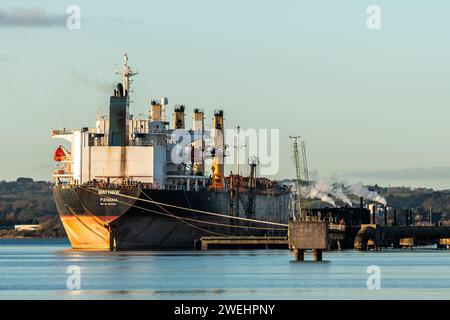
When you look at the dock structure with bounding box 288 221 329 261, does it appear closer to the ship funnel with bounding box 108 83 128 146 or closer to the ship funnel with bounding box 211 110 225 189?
the ship funnel with bounding box 108 83 128 146

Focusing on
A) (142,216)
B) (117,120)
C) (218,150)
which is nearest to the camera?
(142,216)

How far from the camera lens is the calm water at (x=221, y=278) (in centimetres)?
7342

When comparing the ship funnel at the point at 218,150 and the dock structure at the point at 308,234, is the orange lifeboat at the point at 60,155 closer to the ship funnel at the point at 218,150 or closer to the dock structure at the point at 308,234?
the ship funnel at the point at 218,150

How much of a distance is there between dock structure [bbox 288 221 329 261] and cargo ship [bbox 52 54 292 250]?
2970 cm

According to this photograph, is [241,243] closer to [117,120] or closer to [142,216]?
[142,216]

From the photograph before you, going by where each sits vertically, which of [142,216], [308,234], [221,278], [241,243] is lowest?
[221,278]

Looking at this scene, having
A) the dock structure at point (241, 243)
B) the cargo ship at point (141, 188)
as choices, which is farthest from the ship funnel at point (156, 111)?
the dock structure at point (241, 243)

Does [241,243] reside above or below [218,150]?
below

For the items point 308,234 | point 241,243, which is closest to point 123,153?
point 241,243

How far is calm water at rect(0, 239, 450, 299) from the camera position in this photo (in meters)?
73.4

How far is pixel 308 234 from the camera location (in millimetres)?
93625

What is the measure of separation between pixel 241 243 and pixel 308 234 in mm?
36187

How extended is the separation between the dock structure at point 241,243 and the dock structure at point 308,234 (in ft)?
106

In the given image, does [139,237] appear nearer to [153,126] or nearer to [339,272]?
[153,126]
